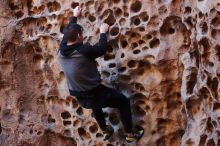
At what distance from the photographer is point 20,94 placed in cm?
448

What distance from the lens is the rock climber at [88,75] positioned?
11.6ft

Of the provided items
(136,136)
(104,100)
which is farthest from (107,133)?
(104,100)

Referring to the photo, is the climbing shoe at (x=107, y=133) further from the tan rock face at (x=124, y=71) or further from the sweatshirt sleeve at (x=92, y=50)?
the sweatshirt sleeve at (x=92, y=50)

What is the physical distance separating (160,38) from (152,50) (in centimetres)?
10

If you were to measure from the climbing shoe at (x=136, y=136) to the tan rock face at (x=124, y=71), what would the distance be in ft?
0.18

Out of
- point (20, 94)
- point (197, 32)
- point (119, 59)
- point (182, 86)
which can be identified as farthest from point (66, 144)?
point (197, 32)

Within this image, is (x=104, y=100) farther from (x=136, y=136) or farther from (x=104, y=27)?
(x=104, y=27)

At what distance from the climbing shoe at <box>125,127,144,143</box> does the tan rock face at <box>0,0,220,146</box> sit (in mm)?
56

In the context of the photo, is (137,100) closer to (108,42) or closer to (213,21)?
(108,42)

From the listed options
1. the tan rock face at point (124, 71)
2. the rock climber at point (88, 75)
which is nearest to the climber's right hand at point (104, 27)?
the rock climber at point (88, 75)

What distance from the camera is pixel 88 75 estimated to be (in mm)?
3576

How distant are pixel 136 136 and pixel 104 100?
0.40 m

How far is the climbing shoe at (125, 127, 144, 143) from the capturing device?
148 inches

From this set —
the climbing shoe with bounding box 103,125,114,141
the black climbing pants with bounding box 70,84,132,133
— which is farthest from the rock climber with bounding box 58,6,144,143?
the climbing shoe with bounding box 103,125,114,141
